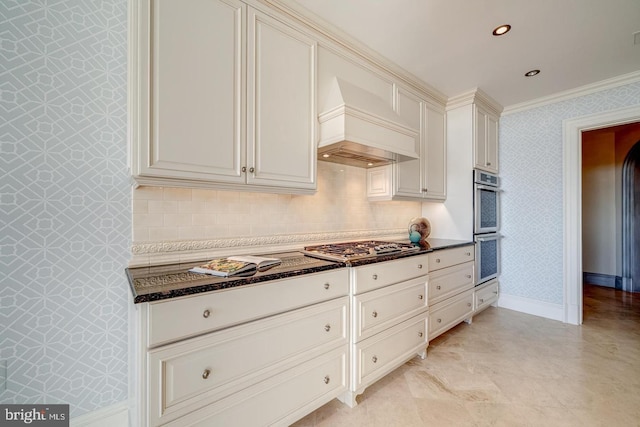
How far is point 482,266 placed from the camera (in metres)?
3.03

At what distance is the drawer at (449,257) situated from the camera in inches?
92.5

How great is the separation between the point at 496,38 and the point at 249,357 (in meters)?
2.79

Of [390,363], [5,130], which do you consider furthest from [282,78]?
[390,363]

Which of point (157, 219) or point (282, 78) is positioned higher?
point (282, 78)

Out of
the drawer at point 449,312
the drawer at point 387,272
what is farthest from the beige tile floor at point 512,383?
the drawer at point 387,272

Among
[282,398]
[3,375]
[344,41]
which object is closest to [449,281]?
[282,398]

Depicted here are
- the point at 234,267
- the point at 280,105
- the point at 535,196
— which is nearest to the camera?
the point at 234,267

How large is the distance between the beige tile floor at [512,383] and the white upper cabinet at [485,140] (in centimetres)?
184

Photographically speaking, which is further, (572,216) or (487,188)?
(487,188)

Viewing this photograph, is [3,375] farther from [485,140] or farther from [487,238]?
[485,140]

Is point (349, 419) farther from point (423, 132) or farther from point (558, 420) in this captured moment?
point (423, 132)

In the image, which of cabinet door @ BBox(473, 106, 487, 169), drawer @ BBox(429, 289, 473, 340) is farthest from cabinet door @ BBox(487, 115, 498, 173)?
drawer @ BBox(429, 289, 473, 340)

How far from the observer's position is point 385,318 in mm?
1828

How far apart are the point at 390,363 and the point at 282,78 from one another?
2064 mm
